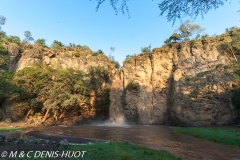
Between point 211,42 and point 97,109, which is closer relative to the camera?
point 211,42

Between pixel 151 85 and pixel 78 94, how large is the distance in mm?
12834

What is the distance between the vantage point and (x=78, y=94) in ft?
92.7

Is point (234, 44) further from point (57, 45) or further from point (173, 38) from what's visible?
point (57, 45)

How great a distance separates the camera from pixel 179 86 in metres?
24.2

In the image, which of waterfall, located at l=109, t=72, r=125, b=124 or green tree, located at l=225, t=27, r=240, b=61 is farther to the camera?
waterfall, located at l=109, t=72, r=125, b=124

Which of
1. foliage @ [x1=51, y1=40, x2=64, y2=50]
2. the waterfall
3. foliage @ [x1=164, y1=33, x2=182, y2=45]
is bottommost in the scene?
the waterfall

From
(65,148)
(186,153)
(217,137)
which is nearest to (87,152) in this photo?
(65,148)

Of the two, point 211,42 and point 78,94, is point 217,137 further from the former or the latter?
point 78,94

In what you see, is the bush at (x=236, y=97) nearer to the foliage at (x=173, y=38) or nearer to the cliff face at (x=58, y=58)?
the foliage at (x=173, y=38)

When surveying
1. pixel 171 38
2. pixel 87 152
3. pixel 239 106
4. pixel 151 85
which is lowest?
pixel 87 152

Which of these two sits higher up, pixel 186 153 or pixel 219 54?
pixel 219 54

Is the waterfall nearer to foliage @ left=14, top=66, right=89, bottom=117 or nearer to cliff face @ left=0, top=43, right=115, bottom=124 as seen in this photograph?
cliff face @ left=0, top=43, right=115, bottom=124

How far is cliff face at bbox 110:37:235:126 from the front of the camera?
67.7ft

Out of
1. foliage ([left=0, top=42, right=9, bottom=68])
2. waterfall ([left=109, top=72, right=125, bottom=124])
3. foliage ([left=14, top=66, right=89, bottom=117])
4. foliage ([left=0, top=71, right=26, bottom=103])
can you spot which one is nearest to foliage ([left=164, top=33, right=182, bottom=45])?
waterfall ([left=109, top=72, right=125, bottom=124])
